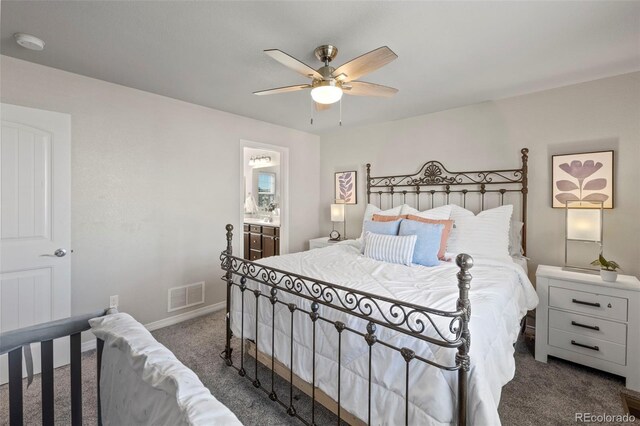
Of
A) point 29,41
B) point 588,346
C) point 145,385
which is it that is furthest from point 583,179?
point 29,41

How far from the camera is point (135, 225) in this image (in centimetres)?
292

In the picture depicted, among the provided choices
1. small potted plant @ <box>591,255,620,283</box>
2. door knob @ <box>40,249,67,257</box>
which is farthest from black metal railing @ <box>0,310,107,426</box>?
small potted plant @ <box>591,255,620,283</box>

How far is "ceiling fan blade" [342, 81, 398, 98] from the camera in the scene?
6.78 feet

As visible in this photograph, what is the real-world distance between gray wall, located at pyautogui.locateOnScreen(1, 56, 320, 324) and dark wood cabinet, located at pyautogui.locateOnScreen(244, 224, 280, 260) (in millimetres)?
949

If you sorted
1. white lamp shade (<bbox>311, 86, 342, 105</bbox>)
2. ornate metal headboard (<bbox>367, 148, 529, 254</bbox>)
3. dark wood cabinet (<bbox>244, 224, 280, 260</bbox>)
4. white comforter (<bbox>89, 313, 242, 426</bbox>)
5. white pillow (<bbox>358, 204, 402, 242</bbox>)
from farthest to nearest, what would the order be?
dark wood cabinet (<bbox>244, 224, 280, 260</bbox>) < white pillow (<bbox>358, 204, 402, 242</bbox>) < ornate metal headboard (<bbox>367, 148, 529, 254</bbox>) < white lamp shade (<bbox>311, 86, 342, 105</bbox>) < white comforter (<bbox>89, 313, 242, 426</bbox>)

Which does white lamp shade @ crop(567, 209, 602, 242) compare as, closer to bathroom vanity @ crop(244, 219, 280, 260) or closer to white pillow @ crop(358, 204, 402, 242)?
white pillow @ crop(358, 204, 402, 242)

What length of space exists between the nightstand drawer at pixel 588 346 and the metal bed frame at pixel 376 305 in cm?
93

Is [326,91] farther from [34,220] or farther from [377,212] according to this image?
[34,220]

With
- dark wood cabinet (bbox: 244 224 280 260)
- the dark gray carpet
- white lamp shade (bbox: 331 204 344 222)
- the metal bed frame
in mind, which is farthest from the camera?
dark wood cabinet (bbox: 244 224 280 260)

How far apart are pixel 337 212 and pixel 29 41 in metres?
3.43

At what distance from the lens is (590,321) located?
88.4 inches

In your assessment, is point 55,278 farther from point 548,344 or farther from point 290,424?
point 548,344

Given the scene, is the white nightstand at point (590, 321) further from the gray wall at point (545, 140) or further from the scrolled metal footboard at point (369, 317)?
the scrolled metal footboard at point (369, 317)

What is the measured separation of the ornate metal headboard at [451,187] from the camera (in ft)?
9.86
